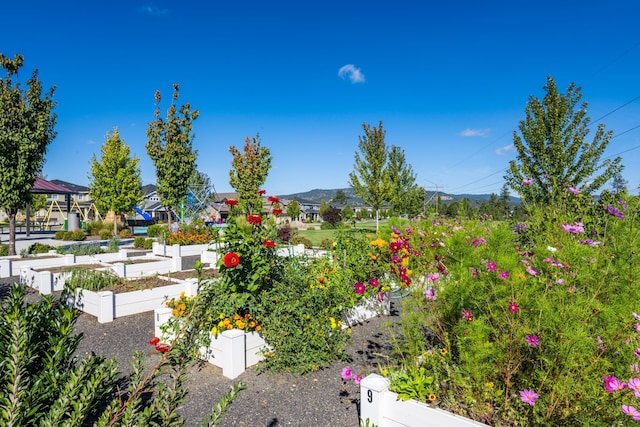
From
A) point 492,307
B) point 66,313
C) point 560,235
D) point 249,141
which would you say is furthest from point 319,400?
point 249,141

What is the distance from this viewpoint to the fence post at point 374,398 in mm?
2666

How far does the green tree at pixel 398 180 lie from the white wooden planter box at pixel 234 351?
18.5 meters

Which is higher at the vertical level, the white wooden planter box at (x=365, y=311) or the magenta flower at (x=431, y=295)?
the magenta flower at (x=431, y=295)

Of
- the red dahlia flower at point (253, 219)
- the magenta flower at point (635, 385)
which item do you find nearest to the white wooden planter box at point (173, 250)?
the red dahlia flower at point (253, 219)

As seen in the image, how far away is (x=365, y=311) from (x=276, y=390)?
258 cm

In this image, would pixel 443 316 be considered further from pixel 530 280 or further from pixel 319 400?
pixel 319 400

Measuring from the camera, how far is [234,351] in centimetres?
392

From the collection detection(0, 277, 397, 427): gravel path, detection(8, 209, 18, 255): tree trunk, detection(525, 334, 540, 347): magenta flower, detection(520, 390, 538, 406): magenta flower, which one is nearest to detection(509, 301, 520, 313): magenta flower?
detection(525, 334, 540, 347): magenta flower

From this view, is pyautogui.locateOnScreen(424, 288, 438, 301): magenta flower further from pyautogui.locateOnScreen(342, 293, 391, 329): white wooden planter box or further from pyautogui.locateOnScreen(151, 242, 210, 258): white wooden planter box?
pyautogui.locateOnScreen(151, 242, 210, 258): white wooden planter box

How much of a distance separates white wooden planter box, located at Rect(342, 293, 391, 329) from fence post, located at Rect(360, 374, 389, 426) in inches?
100

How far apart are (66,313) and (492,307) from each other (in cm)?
258

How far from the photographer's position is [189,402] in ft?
11.2

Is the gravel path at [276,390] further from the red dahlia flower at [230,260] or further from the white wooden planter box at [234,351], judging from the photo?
the red dahlia flower at [230,260]

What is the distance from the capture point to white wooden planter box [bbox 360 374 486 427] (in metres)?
2.36
